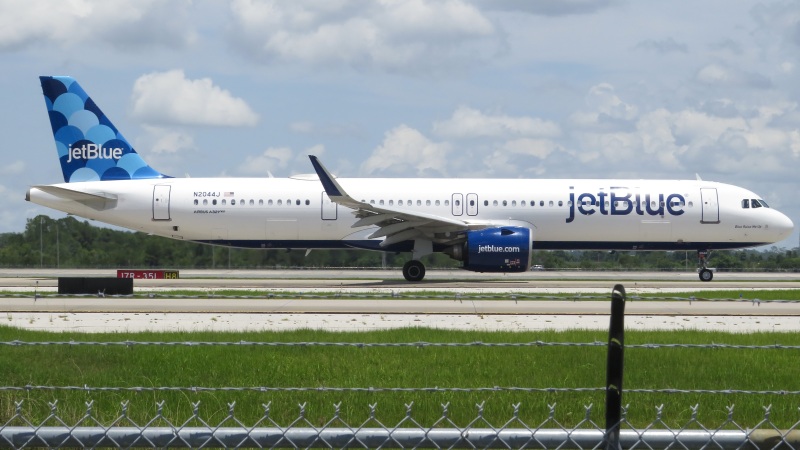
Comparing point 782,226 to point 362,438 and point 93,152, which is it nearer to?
point 93,152

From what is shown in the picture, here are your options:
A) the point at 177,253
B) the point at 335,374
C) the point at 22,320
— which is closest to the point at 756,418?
the point at 335,374

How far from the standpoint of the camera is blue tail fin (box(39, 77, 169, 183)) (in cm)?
3488

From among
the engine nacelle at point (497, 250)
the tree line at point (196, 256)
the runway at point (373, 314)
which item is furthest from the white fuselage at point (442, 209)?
the tree line at point (196, 256)

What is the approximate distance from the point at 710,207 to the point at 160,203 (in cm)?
1871

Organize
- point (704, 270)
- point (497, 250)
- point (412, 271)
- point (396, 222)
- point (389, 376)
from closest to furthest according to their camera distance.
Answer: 1. point (389, 376)
2. point (497, 250)
3. point (396, 222)
4. point (412, 271)
5. point (704, 270)

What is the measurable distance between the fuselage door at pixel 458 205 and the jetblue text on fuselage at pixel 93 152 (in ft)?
39.4

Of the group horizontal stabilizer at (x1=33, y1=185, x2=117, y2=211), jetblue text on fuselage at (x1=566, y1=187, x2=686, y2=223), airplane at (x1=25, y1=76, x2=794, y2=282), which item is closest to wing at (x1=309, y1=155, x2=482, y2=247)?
airplane at (x1=25, y1=76, x2=794, y2=282)

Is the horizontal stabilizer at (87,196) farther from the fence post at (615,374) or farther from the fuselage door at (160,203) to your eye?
the fence post at (615,374)

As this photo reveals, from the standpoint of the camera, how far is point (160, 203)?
110 ft

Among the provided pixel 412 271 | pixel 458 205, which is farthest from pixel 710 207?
A: pixel 412 271

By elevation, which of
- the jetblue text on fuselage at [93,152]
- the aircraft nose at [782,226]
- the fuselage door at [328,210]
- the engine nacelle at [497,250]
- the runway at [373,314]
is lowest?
the runway at [373,314]

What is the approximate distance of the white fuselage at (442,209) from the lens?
33.1 meters

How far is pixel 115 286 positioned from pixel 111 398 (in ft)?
50.6

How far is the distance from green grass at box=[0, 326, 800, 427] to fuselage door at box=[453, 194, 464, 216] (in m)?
18.2
